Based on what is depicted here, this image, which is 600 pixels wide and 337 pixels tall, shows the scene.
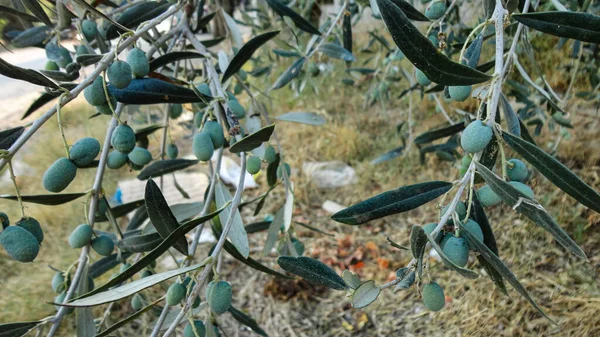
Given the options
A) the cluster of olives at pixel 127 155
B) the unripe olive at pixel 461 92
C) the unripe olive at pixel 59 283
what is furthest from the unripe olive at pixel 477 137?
the unripe olive at pixel 59 283

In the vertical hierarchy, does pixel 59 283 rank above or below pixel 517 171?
below

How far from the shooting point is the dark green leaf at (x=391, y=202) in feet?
1.57

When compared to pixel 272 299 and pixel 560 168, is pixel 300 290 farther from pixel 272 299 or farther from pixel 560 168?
pixel 560 168

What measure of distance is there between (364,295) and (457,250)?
10 centimetres

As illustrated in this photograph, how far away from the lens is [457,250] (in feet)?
1.40

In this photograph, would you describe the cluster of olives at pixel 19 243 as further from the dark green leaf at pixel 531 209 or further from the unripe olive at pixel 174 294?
the dark green leaf at pixel 531 209

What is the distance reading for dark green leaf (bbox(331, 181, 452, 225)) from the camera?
1.57ft

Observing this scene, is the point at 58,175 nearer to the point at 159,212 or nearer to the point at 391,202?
the point at 159,212

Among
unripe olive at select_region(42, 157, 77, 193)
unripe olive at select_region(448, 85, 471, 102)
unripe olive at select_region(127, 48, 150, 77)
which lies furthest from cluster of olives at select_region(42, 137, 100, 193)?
unripe olive at select_region(448, 85, 471, 102)

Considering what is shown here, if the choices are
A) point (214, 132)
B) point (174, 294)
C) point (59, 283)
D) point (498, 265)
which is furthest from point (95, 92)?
point (498, 265)

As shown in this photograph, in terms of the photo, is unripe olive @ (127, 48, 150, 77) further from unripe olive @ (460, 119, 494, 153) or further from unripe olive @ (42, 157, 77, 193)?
unripe olive @ (460, 119, 494, 153)

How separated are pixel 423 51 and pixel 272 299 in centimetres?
140

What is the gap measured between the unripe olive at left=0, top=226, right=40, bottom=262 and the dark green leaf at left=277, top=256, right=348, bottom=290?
27cm

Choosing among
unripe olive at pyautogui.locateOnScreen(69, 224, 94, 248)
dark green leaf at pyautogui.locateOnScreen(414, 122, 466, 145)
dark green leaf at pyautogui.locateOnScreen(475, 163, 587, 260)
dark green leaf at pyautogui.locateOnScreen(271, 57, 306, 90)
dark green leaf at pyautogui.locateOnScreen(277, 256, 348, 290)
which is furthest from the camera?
dark green leaf at pyautogui.locateOnScreen(271, 57, 306, 90)
